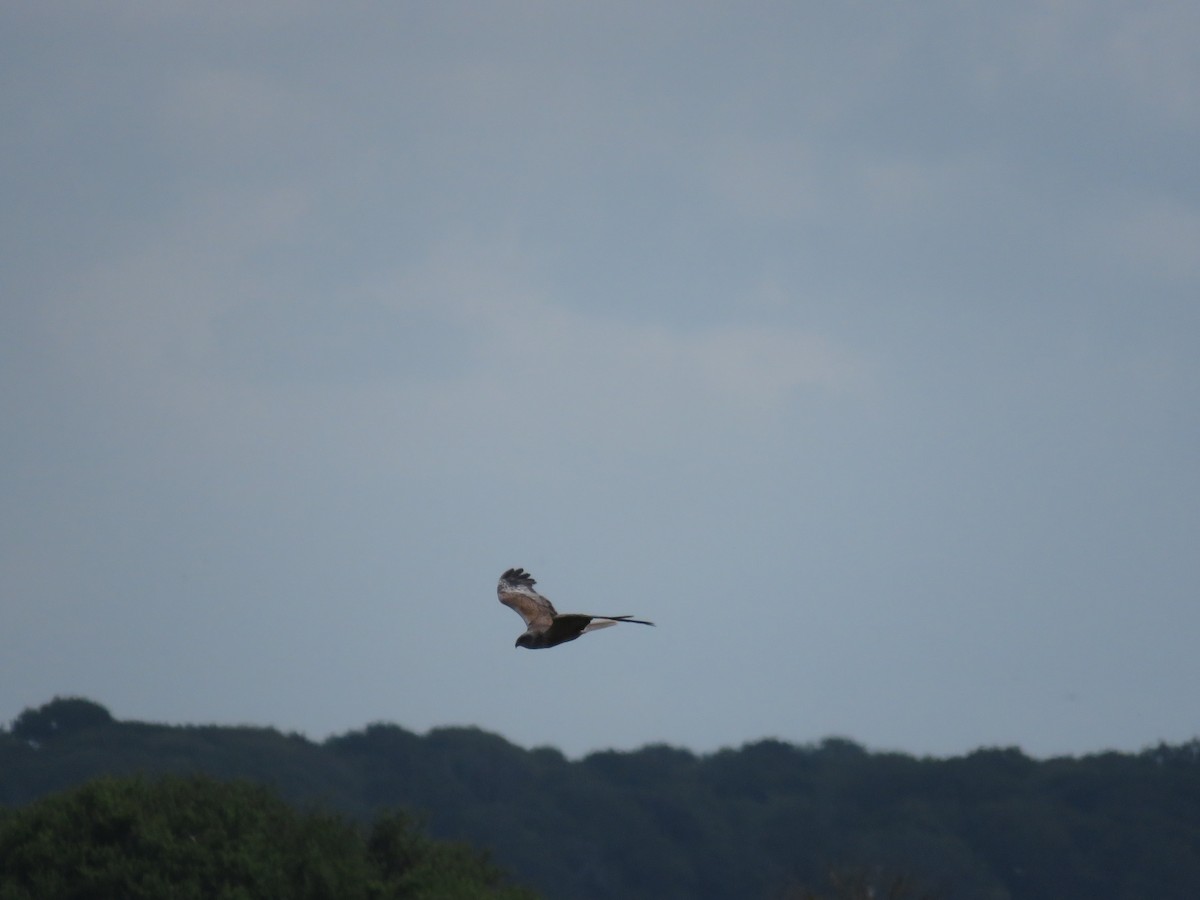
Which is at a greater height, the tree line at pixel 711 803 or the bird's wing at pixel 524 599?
the tree line at pixel 711 803

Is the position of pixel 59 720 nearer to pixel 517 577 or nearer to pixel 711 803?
pixel 711 803

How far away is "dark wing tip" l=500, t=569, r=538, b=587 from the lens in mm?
14672

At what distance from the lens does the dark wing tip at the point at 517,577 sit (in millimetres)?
14672

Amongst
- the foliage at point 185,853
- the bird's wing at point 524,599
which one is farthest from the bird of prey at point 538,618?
the foliage at point 185,853

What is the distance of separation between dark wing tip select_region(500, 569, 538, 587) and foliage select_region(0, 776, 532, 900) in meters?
16.7

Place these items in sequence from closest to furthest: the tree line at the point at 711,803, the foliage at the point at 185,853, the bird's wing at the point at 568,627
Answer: the bird's wing at the point at 568,627, the foliage at the point at 185,853, the tree line at the point at 711,803

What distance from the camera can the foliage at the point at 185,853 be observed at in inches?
1163

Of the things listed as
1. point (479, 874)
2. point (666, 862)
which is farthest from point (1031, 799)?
point (479, 874)

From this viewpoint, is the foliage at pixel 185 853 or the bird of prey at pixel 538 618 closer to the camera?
the bird of prey at pixel 538 618

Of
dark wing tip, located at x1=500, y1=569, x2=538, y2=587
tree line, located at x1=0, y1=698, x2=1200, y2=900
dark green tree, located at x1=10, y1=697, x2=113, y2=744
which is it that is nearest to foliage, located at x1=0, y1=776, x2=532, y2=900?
dark wing tip, located at x1=500, y1=569, x2=538, y2=587

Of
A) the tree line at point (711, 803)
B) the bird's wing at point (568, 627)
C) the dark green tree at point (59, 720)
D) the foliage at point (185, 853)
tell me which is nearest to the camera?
the bird's wing at point (568, 627)

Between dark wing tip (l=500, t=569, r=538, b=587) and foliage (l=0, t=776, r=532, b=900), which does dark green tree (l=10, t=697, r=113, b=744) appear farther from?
dark wing tip (l=500, t=569, r=538, b=587)

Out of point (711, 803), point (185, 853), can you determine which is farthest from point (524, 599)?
point (711, 803)

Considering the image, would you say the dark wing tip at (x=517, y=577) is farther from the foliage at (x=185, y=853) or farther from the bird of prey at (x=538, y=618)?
the foliage at (x=185, y=853)
